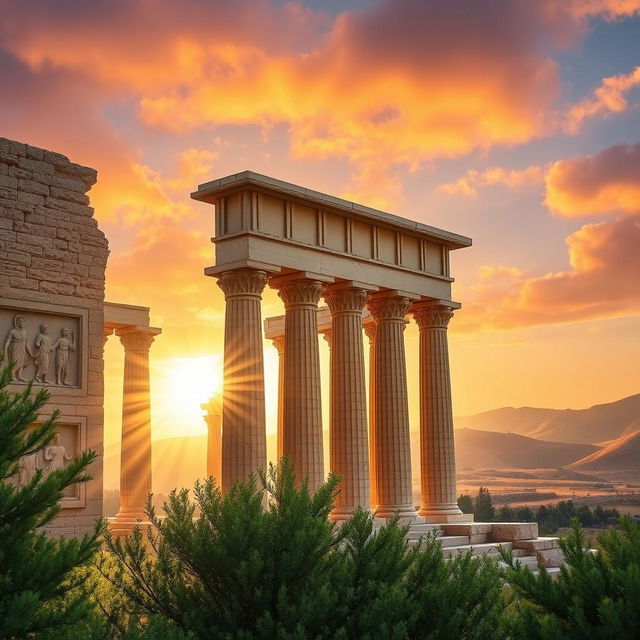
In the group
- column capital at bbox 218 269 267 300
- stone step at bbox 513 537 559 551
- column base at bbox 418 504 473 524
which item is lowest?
stone step at bbox 513 537 559 551

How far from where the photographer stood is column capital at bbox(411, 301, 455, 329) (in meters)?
48.3

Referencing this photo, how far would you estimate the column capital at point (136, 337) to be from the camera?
51469 mm

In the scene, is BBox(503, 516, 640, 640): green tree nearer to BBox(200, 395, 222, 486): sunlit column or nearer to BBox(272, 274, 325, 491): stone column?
BBox(272, 274, 325, 491): stone column

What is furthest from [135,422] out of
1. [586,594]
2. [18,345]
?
[586,594]

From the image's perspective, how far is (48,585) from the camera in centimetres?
1470

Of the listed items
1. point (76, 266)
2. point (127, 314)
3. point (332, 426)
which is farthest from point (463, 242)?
point (76, 266)

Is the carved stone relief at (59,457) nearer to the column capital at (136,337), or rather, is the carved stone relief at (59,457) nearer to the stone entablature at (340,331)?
the stone entablature at (340,331)

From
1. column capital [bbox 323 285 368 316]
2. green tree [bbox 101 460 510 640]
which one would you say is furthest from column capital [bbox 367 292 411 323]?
green tree [bbox 101 460 510 640]

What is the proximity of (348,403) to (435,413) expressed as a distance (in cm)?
735

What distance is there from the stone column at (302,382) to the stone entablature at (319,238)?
1.25 m

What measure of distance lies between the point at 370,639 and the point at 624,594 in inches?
174

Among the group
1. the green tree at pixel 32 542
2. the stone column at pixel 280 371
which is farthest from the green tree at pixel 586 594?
the stone column at pixel 280 371

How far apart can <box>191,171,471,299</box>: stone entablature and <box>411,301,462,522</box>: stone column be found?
139 centimetres

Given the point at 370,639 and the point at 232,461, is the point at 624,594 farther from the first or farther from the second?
the point at 232,461
